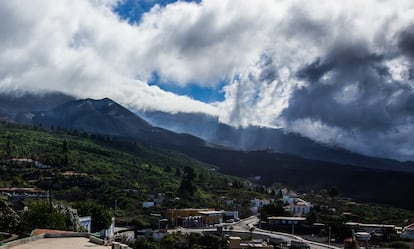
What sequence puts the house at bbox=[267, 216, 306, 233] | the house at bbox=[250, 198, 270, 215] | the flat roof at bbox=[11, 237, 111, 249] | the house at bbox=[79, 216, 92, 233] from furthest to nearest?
the house at bbox=[250, 198, 270, 215]
the house at bbox=[267, 216, 306, 233]
the house at bbox=[79, 216, 92, 233]
the flat roof at bbox=[11, 237, 111, 249]

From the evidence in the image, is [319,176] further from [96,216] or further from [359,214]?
[96,216]

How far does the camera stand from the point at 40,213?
3381cm

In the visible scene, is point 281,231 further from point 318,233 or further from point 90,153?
point 90,153

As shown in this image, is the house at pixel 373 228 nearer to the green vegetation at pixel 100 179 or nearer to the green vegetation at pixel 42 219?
the green vegetation at pixel 100 179

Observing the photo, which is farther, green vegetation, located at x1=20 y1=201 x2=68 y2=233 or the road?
the road

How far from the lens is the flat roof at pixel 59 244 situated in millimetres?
17827

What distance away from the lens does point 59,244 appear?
18.7 m

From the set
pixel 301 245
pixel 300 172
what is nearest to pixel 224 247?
pixel 301 245

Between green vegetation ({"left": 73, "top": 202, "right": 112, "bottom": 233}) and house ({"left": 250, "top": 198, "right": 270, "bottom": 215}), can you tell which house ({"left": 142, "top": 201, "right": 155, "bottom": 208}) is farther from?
green vegetation ({"left": 73, "top": 202, "right": 112, "bottom": 233})

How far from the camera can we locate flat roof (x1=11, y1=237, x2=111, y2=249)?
17.8 metres

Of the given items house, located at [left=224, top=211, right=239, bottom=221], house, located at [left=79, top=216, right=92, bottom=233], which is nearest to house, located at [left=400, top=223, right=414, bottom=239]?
house, located at [left=224, top=211, right=239, bottom=221]

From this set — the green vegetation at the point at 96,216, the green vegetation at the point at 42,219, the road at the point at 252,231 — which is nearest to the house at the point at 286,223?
the road at the point at 252,231

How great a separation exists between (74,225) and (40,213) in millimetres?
4074

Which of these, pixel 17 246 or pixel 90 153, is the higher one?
pixel 90 153
